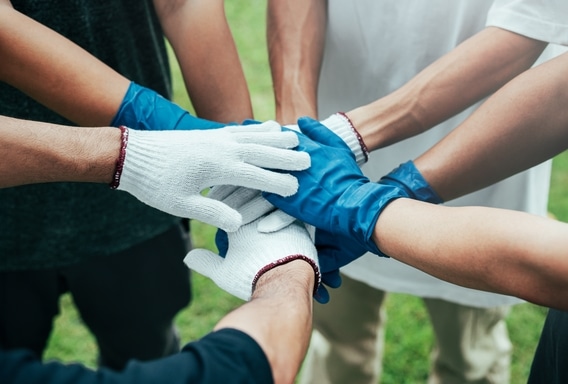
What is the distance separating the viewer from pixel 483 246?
104 cm

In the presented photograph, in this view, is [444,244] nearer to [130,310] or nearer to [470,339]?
[470,339]

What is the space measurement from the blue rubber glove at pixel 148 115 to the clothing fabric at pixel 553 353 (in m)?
0.72

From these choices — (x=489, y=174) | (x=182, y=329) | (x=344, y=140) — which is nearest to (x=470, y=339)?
(x=489, y=174)

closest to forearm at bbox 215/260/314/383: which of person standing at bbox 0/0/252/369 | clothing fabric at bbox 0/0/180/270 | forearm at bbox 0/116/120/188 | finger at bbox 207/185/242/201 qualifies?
finger at bbox 207/185/242/201

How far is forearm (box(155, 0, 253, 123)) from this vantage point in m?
1.45

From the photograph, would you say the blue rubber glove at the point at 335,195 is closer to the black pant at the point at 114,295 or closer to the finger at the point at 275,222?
the finger at the point at 275,222

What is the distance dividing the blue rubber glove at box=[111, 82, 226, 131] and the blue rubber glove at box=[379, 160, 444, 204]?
37 centimetres

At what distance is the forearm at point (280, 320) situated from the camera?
2.95ft

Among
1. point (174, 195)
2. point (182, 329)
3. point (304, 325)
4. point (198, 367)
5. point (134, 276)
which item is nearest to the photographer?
point (198, 367)

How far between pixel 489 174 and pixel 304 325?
578 millimetres

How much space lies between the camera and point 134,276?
1.66 m

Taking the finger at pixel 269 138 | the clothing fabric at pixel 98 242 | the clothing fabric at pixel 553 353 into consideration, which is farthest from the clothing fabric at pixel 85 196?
the clothing fabric at pixel 553 353

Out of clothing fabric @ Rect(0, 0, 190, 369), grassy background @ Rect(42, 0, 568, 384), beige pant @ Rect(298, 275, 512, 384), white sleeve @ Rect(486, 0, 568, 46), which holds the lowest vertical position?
grassy background @ Rect(42, 0, 568, 384)

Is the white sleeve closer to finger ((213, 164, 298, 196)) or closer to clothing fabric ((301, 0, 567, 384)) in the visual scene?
clothing fabric ((301, 0, 567, 384))
